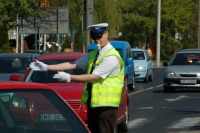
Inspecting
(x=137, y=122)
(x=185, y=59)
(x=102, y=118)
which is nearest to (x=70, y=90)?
(x=137, y=122)

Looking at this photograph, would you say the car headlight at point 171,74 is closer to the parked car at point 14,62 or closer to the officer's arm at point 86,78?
the parked car at point 14,62

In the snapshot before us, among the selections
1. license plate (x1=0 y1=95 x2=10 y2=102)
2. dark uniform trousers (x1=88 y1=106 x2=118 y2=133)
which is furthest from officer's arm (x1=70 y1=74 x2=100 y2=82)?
license plate (x1=0 y1=95 x2=10 y2=102)

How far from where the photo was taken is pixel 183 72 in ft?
94.3

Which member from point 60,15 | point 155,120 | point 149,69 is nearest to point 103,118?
point 155,120

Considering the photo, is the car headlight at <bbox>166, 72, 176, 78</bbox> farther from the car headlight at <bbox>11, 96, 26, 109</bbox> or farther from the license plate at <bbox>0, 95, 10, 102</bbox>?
the license plate at <bbox>0, 95, 10, 102</bbox>

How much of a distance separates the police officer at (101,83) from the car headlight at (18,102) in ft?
5.01

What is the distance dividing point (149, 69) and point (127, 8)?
41.5 meters

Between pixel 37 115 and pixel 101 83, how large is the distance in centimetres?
175

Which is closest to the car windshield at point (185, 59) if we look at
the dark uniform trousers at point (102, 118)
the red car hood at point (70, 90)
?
the red car hood at point (70, 90)

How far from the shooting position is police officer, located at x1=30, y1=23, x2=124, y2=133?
898 cm

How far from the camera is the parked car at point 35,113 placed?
719cm

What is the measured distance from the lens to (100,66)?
356 inches

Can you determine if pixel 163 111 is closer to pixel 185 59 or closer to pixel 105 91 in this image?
pixel 185 59

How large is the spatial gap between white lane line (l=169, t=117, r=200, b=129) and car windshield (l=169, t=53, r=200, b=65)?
10141 mm
